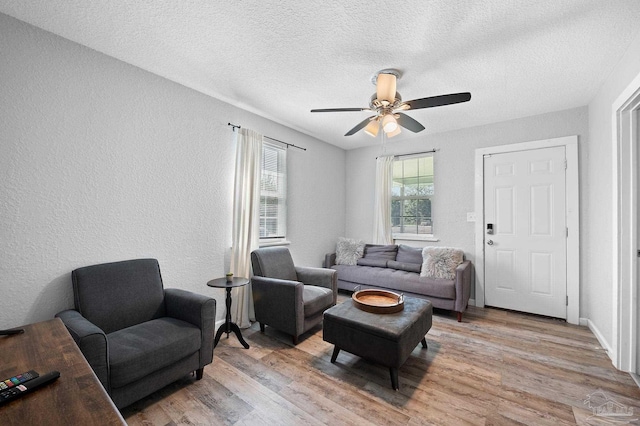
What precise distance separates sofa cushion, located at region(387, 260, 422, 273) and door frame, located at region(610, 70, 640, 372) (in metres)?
1.97

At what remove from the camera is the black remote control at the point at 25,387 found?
0.84m

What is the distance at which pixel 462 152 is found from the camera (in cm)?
404

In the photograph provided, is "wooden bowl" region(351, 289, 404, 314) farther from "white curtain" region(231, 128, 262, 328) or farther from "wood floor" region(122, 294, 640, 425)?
"white curtain" region(231, 128, 262, 328)

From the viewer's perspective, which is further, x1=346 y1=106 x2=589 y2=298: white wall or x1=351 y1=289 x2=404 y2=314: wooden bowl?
x1=346 y1=106 x2=589 y2=298: white wall

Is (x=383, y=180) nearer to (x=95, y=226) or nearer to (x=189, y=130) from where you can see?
(x=189, y=130)

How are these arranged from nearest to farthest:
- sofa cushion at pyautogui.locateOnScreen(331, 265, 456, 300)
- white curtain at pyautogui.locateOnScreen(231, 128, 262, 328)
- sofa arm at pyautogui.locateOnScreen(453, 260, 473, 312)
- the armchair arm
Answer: the armchair arm < white curtain at pyautogui.locateOnScreen(231, 128, 262, 328) < sofa arm at pyautogui.locateOnScreen(453, 260, 473, 312) < sofa cushion at pyautogui.locateOnScreen(331, 265, 456, 300)

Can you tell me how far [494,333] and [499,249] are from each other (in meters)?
1.24

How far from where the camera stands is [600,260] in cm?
276

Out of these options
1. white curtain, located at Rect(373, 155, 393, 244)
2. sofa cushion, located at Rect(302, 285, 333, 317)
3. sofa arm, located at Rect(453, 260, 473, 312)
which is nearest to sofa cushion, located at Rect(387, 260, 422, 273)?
white curtain, located at Rect(373, 155, 393, 244)

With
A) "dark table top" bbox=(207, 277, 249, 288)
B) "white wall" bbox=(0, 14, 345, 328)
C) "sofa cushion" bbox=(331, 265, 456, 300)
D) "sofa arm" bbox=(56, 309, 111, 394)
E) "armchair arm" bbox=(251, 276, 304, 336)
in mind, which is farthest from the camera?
"sofa cushion" bbox=(331, 265, 456, 300)

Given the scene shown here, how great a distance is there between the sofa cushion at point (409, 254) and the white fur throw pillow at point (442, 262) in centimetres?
25

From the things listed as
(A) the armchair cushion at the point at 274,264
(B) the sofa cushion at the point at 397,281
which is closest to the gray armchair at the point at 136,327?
(A) the armchair cushion at the point at 274,264

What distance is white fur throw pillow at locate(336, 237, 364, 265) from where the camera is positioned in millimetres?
4463

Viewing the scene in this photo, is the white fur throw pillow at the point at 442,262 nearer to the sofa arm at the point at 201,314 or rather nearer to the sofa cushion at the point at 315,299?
the sofa cushion at the point at 315,299
